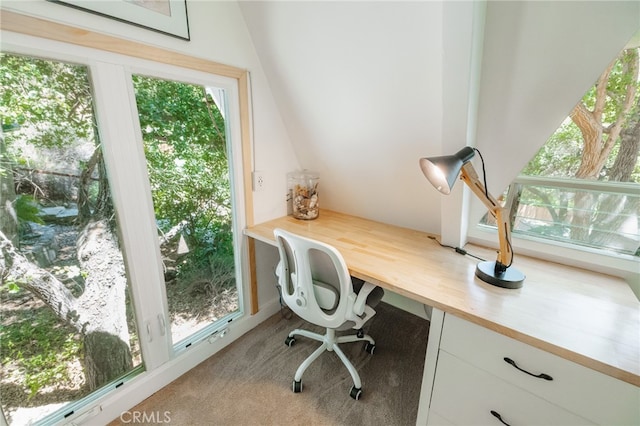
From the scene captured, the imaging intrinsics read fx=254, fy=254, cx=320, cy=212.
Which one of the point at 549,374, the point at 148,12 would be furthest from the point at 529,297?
the point at 148,12

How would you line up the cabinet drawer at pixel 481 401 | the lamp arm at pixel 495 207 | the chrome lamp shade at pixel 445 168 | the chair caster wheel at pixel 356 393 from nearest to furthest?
the cabinet drawer at pixel 481 401 → the chrome lamp shade at pixel 445 168 → the lamp arm at pixel 495 207 → the chair caster wheel at pixel 356 393

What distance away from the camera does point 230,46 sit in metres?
1.38

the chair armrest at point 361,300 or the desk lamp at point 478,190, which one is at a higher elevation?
the desk lamp at point 478,190

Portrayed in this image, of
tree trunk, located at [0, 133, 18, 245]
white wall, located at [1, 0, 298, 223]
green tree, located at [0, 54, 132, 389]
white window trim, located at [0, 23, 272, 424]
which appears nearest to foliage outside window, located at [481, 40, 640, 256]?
white wall, located at [1, 0, 298, 223]

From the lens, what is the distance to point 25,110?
92 cm

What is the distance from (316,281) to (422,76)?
1.05 m

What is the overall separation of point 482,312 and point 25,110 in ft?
5.81

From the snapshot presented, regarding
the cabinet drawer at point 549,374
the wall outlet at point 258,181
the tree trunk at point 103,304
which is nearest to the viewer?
the cabinet drawer at point 549,374

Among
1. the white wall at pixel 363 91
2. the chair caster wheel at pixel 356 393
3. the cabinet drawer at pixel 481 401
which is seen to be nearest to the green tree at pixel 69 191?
the white wall at pixel 363 91

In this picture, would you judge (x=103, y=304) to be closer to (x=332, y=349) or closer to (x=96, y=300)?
(x=96, y=300)

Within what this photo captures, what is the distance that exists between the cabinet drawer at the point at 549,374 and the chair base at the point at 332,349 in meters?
0.65

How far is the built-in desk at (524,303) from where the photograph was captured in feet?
2.39

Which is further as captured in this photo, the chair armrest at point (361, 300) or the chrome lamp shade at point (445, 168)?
the chair armrest at point (361, 300)

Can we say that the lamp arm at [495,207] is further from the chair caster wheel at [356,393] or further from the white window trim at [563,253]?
the chair caster wheel at [356,393]
